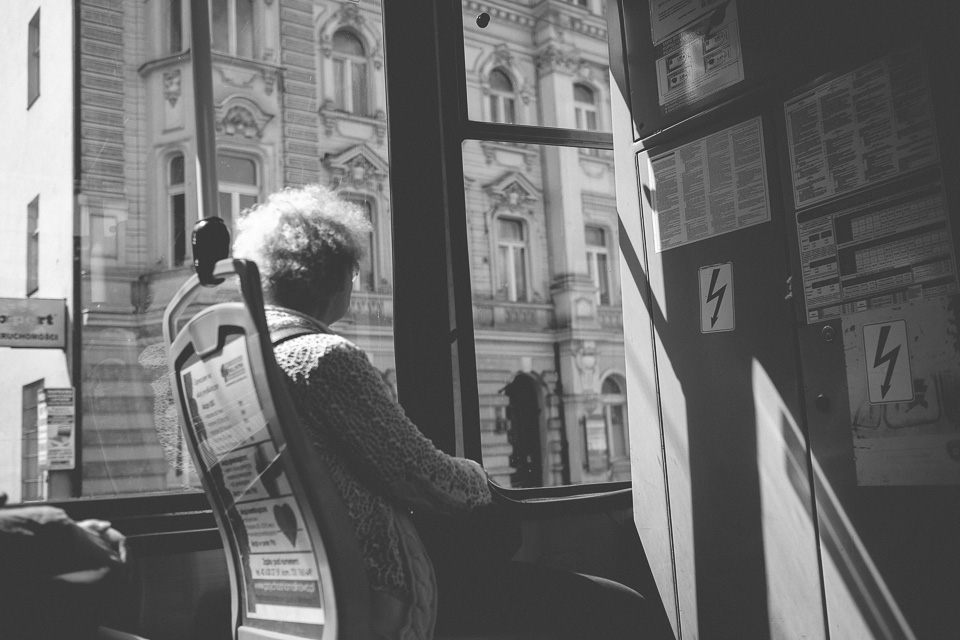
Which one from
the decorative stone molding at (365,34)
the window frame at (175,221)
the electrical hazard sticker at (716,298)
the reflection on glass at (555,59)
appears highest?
the reflection on glass at (555,59)

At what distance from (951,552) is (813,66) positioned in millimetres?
1177

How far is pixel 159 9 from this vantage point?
294 centimetres

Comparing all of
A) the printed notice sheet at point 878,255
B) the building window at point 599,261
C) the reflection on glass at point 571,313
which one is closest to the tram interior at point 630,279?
the printed notice sheet at point 878,255

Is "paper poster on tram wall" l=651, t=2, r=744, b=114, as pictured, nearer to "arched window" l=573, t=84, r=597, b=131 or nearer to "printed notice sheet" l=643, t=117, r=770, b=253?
"printed notice sheet" l=643, t=117, r=770, b=253

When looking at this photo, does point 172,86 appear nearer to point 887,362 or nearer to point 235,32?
point 235,32

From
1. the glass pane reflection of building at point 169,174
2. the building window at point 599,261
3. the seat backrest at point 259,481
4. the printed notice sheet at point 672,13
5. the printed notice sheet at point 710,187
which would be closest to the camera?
the seat backrest at point 259,481

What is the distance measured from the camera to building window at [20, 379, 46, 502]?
2.63 metres

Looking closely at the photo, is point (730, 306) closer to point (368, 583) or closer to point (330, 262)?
point (330, 262)

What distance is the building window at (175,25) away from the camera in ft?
8.82

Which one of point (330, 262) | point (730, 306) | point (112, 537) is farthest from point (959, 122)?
point (112, 537)

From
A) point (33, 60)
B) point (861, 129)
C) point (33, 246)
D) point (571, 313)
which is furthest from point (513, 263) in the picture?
point (861, 129)

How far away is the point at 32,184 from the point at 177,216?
750mm

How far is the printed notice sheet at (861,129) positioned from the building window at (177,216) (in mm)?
2072

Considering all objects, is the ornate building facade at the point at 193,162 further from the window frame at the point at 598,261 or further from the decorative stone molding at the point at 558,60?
the window frame at the point at 598,261
